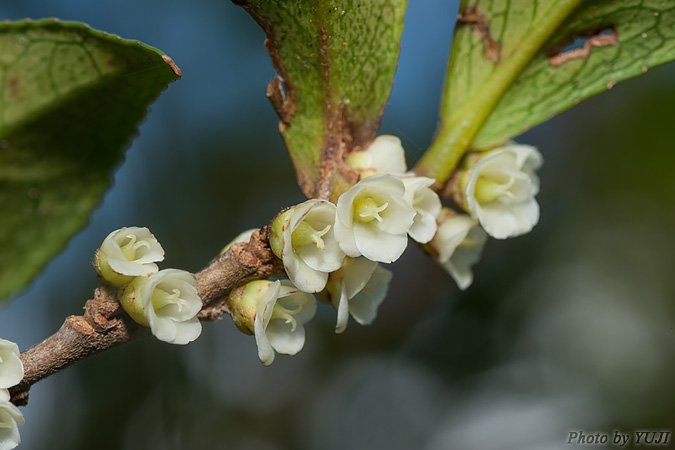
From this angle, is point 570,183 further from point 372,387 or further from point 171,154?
point 171,154

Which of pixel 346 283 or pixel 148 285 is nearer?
pixel 148 285

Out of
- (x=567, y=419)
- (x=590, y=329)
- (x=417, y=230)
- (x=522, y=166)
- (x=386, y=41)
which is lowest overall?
(x=567, y=419)

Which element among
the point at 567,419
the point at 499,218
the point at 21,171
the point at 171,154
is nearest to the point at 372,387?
the point at 567,419

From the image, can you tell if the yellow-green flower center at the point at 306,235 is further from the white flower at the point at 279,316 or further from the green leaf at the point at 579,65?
the green leaf at the point at 579,65

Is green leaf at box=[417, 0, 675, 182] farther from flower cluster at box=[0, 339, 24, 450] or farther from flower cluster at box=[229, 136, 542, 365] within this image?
flower cluster at box=[0, 339, 24, 450]

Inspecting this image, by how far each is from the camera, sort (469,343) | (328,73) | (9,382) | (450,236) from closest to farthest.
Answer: (9,382) → (328,73) → (450,236) → (469,343)

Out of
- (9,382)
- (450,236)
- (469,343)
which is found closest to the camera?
(9,382)

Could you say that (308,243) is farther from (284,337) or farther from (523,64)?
(523,64)

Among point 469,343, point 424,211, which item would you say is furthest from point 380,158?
point 469,343
